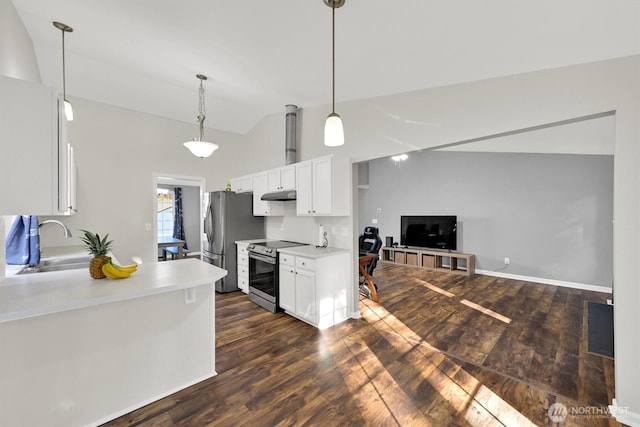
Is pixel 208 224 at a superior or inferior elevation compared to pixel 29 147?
inferior

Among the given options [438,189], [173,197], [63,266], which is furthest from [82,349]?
[173,197]

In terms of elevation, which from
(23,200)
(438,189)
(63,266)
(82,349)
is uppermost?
(438,189)

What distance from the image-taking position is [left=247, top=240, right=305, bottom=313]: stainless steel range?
3721 mm

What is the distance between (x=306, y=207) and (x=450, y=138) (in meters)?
1.94

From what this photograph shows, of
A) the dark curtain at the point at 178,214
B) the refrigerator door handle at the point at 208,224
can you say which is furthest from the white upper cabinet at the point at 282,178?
the dark curtain at the point at 178,214

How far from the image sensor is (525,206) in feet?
18.0

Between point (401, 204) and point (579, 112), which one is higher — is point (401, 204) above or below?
below

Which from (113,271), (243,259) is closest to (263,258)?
(243,259)

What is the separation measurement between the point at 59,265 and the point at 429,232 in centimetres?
655

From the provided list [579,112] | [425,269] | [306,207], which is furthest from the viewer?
[425,269]

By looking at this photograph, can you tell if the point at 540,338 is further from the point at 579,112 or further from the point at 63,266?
the point at 63,266

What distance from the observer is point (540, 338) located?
2.99m

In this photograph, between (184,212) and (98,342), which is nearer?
(98,342)

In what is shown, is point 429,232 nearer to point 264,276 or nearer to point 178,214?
point 264,276
